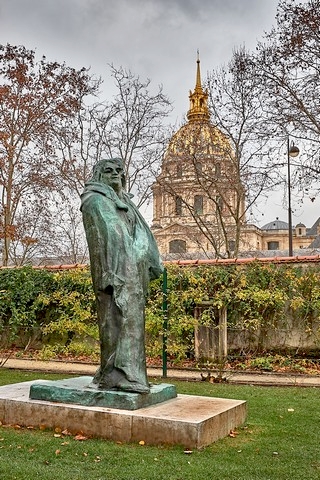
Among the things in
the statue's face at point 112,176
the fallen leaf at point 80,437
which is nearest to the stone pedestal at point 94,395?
the fallen leaf at point 80,437

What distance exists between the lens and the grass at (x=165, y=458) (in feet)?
14.5

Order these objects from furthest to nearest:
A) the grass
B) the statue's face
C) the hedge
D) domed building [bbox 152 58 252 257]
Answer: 1. domed building [bbox 152 58 252 257]
2. the hedge
3. the statue's face
4. the grass

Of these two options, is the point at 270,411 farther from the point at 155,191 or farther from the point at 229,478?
the point at 155,191

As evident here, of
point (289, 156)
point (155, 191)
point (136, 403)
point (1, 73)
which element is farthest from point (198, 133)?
point (136, 403)

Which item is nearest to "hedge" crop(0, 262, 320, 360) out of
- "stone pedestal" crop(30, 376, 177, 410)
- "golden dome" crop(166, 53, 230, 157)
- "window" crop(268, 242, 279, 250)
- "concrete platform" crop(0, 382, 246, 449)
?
"stone pedestal" crop(30, 376, 177, 410)

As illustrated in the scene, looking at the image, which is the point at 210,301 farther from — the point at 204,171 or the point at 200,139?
the point at 200,139

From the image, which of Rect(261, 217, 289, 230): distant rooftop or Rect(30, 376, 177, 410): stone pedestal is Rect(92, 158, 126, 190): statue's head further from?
Rect(261, 217, 289, 230): distant rooftop

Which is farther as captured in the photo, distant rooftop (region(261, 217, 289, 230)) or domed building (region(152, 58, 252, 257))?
distant rooftop (region(261, 217, 289, 230))

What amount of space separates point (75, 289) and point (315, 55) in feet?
33.5

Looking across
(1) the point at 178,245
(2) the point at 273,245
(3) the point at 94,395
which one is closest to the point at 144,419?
(3) the point at 94,395

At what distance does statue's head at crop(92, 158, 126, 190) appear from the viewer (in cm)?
630

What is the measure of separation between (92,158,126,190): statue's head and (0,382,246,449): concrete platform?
94.3 inches

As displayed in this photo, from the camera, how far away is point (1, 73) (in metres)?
22.8

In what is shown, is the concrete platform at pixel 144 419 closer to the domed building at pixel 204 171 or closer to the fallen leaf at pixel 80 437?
the fallen leaf at pixel 80 437
